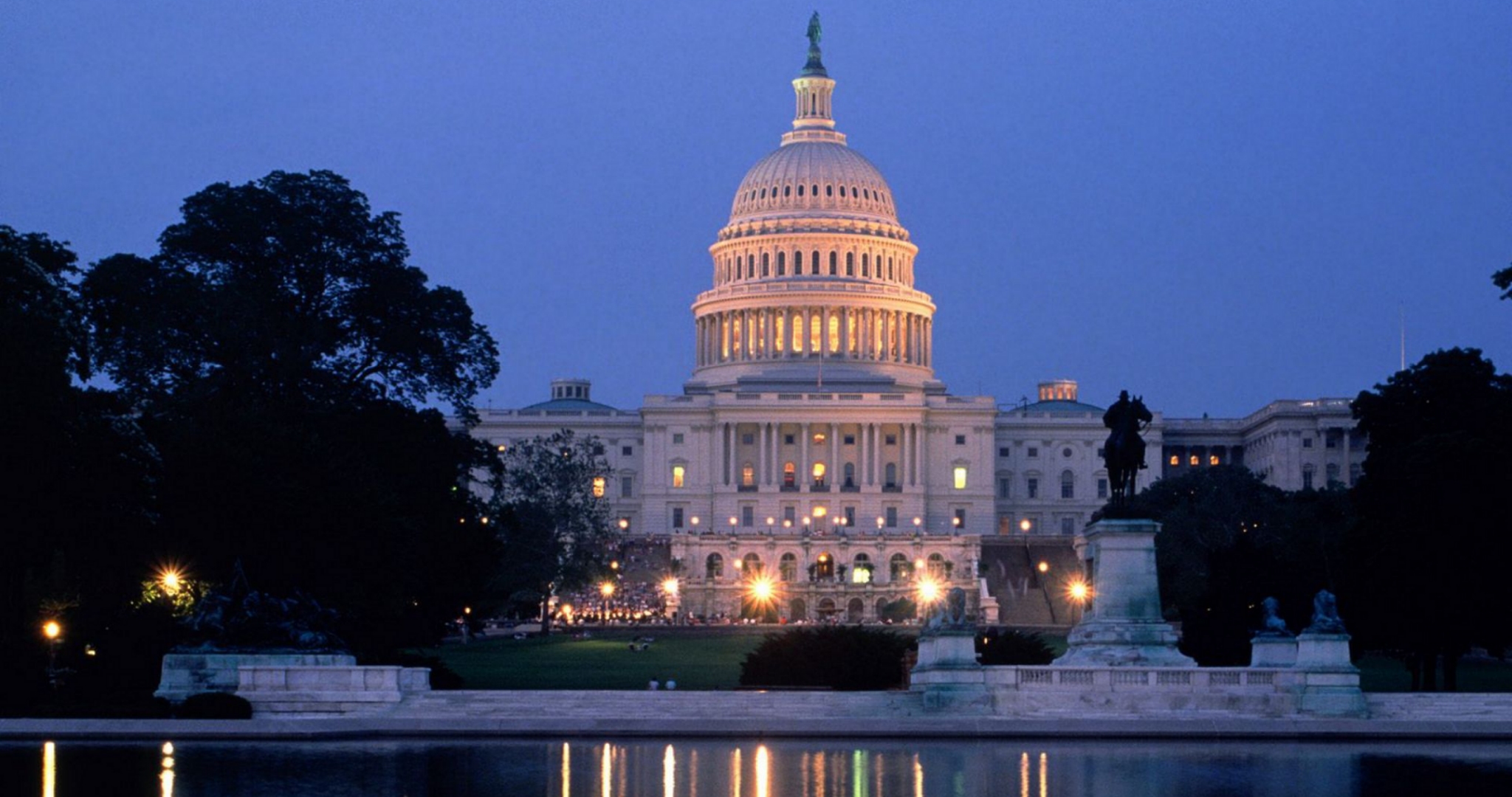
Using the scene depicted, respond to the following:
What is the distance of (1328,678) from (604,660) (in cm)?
4154

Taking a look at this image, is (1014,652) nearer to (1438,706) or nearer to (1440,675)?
(1438,706)

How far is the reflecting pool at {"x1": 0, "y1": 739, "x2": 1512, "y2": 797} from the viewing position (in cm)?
4016

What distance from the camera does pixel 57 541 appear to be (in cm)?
6241

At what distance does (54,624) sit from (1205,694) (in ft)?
97.6

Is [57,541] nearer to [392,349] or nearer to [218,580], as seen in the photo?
[218,580]

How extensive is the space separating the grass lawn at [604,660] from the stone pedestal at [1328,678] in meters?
19.7

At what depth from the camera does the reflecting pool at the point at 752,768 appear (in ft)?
132

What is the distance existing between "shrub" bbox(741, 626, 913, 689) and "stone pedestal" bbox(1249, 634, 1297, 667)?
10338 millimetres

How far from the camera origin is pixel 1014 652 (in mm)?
68062

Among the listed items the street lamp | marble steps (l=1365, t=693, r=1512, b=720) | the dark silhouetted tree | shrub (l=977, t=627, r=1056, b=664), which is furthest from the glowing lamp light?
marble steps (l=1365, t=693, r=1512, b=720)

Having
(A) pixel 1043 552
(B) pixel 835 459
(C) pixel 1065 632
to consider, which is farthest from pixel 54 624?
(B) pixel 835 459

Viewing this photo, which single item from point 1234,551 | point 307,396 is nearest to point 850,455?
point 1234,551

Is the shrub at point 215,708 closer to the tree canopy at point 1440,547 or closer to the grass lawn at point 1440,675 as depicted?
the grass lawn at point 1440,675

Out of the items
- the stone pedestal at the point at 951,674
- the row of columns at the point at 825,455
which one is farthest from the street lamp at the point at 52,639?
the row of columns at the point at 825,455
